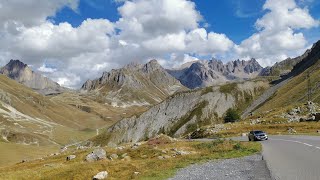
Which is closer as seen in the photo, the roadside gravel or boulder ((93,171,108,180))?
the roadside gravel

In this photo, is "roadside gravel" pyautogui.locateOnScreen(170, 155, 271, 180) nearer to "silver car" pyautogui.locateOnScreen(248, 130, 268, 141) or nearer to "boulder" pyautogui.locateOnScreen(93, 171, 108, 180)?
"boulder" pyautogui.locateOnScreen(93, 171, 108, 180)

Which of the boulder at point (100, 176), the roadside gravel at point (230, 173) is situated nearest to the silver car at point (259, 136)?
the roadside gravel at point (230, 173)

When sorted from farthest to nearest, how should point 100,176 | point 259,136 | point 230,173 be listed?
point 259,136 → point 100,176 → point 230,173

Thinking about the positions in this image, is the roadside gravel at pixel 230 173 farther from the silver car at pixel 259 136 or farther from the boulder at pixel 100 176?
the silver car at pixel 259 136

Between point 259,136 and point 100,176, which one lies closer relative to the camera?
point 100,176

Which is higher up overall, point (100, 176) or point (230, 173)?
point (230, 173)

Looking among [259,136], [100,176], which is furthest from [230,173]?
[259,136]

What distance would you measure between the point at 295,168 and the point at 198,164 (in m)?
12.9

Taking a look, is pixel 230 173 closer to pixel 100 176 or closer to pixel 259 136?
pixel 100 176

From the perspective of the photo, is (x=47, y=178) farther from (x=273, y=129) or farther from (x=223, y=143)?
(x=273, y=129)

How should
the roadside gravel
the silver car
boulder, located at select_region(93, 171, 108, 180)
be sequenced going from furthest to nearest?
the silver car < boulder, located at select_region(93, 171, 108, 180) < the roadside gravel

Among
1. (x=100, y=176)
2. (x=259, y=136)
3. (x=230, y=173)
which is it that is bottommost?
(x=100, y=176)

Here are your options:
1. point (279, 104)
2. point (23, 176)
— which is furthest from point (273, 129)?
point (279, 104)

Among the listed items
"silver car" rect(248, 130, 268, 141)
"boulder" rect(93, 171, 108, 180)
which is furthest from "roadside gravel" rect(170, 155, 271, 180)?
"silver car" rect(248, 130, 268, 141)
